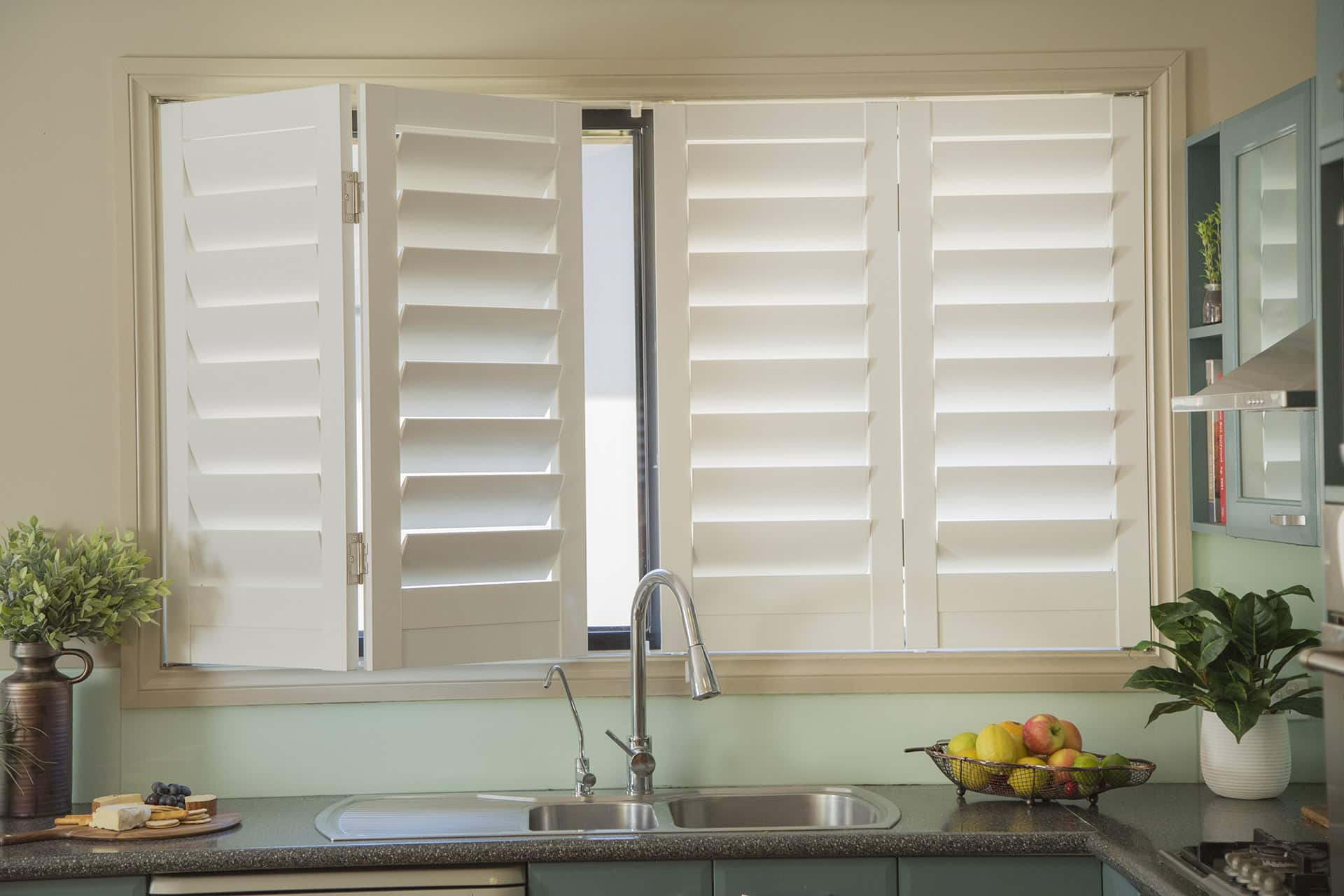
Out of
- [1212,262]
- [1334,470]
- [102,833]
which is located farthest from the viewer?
[1212,262]

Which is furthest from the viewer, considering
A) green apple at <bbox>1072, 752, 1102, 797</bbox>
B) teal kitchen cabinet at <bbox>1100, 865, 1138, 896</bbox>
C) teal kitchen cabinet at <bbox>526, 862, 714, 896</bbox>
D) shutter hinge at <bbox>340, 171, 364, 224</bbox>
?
shutter hinge at <bbox>340, 171, 364, 224</bbox>

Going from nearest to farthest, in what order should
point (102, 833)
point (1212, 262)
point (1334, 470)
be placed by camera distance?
1. point (1334, 470)
2. point (102, 833)
3. point (1212, 262)

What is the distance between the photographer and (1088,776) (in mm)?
2094

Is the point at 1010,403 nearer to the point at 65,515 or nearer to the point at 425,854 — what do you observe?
the point at 425,854

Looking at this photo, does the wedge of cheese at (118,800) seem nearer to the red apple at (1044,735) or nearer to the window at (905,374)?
the window at (905,374)

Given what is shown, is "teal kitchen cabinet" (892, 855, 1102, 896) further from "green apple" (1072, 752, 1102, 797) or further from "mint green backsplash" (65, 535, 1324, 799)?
"mint green backsplash" (65, 535, 1324, 799)

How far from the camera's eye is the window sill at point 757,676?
7.85ft

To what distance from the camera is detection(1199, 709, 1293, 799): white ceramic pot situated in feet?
7.20

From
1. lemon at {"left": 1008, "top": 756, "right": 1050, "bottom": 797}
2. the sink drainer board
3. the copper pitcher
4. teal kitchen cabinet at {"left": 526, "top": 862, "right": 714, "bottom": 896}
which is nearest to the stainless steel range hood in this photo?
lemon at {"left": 1008, "top": 756, "right": 1050, "bottom": 797}

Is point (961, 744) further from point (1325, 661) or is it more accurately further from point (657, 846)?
point (1325, 661)

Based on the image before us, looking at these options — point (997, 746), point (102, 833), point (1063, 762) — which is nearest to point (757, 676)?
point (997, 746)

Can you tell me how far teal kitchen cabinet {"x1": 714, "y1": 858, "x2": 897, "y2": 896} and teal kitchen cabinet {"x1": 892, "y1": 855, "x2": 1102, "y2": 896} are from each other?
0.04 meters

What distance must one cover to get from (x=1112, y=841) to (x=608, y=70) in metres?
1.82

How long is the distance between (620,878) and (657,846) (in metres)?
0.09
